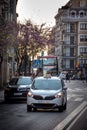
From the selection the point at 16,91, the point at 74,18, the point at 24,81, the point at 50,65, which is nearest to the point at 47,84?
the point at 16,91

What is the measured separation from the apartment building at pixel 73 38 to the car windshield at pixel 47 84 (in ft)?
403

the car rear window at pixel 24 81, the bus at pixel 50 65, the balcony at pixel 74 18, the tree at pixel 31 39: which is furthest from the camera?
the balcony at pixel 74 18

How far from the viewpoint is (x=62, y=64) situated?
15638cm

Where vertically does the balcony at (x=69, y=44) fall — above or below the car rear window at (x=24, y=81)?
above

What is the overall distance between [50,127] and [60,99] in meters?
7.75

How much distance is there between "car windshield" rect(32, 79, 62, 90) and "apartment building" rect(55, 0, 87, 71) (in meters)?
123

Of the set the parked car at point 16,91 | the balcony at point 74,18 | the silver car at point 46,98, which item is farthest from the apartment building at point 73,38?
the silver car at point 46,98

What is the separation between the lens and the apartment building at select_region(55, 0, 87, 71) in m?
153

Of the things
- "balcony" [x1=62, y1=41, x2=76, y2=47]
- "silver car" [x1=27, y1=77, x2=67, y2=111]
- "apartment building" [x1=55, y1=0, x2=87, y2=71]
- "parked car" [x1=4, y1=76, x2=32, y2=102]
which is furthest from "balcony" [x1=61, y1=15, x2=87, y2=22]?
"silver car" [x1=27, y1=77, x2=67, y2=111]

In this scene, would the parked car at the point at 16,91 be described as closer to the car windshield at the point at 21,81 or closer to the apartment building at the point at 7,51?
the car windshield at the point at 21,81

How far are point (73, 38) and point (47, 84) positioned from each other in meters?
127

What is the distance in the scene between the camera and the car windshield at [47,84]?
2728cm

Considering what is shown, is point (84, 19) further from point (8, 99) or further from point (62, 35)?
point (8, 99)

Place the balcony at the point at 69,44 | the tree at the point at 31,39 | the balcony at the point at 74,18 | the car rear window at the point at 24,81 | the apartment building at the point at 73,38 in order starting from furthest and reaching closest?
the balcony at the point at 69,44 → the balcony at the point at 74,18 → the apartment building at the point at 73,38 → the tree at the point at 31,39 → the car rear window at the point at 24,81
